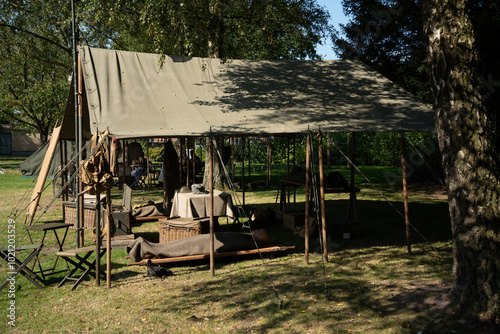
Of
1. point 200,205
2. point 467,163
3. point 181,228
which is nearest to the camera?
point 467,163

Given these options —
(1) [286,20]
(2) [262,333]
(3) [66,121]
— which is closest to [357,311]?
(2) [262,333]

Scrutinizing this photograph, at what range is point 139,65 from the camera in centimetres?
863

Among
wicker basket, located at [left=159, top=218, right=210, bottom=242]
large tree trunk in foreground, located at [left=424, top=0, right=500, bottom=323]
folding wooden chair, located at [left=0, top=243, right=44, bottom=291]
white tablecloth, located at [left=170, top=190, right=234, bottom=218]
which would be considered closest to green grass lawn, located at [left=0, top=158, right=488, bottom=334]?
folding wooden chair, located at [left=0, top=243, right=44, bottom=291]

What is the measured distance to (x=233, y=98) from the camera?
8.34m

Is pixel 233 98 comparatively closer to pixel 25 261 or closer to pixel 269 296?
pixel 269 296

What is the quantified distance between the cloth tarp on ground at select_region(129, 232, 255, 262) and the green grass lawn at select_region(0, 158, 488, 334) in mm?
240

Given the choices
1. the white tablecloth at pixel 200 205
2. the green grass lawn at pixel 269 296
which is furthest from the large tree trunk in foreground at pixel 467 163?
the white tablecloth at pixel 200 205

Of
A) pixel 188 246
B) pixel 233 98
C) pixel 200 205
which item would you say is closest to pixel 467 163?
pixel 188 246

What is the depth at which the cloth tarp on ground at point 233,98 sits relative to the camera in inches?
279

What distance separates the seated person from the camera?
22.9 ft

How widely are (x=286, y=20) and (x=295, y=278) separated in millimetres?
11259

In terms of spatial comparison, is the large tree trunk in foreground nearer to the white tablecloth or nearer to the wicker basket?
the wicker basket

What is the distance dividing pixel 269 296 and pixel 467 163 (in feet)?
9.03

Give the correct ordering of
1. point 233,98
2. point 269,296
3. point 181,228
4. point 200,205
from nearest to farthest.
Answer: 1. point 269,296
2. point 181,228
3. point 233,98
4. point 200,205
